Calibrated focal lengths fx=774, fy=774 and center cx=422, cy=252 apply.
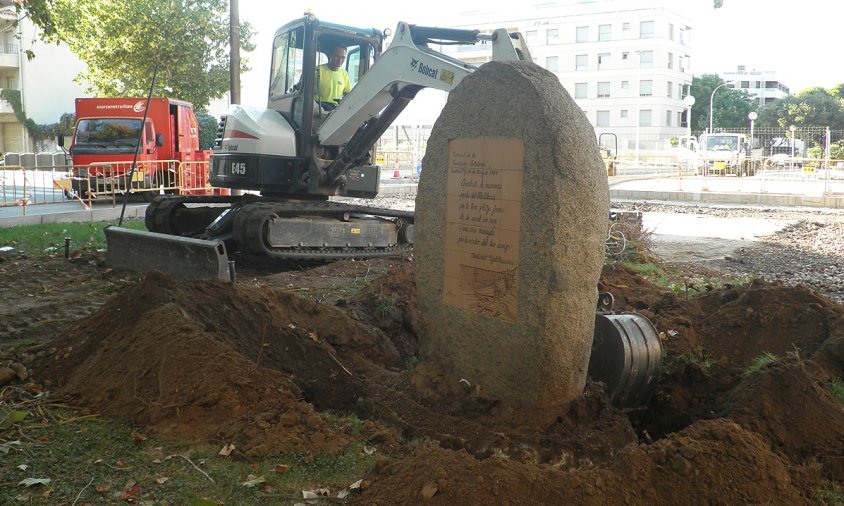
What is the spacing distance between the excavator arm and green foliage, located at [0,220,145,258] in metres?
4.17

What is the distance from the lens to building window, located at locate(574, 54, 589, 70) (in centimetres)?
6494

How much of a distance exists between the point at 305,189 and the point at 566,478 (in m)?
8.10

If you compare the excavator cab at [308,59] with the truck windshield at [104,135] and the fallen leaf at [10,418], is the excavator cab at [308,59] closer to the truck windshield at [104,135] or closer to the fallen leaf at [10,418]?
the fallen leaf at [10,418]

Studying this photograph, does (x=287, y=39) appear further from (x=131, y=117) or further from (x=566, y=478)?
(x=131, y=117)

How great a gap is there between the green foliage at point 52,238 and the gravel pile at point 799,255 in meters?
9.49

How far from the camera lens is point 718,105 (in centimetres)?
6744

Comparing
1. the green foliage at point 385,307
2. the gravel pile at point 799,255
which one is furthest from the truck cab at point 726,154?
the green foliage at point 385,307

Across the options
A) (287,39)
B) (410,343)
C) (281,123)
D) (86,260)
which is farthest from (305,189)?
(410,343)

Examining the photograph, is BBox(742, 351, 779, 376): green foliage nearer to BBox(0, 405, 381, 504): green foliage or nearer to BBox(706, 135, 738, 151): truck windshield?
BBox(0, 405, 381, 504): green foliage

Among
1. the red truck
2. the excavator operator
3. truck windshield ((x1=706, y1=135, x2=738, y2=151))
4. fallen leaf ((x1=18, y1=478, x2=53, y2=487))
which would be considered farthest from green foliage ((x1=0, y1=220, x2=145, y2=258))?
truck windshield ((x1=706, y1=135, x2=738, y2=151))

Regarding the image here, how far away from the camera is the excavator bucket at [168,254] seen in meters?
8.21

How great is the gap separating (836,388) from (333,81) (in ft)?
26.1

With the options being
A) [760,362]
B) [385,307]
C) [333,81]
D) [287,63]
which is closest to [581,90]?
[333,81]

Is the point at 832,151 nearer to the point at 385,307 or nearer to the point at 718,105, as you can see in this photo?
the point at 718,105
